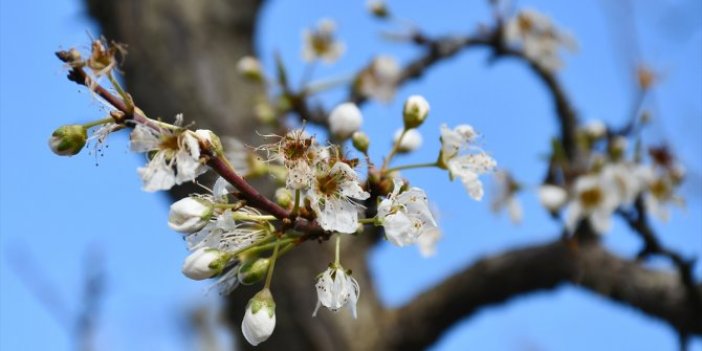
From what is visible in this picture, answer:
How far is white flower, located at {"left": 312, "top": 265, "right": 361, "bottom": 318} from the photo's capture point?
0.90 m

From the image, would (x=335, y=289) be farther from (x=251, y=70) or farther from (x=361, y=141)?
(x=251, y=70)

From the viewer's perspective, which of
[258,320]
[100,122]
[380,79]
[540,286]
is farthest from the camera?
[380,79]

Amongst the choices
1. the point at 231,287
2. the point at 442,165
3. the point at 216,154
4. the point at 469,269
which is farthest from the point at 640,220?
the point at 216,154

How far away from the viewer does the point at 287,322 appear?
7.40 ft

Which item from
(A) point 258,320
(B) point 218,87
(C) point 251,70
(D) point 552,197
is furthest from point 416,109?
(B) point 218,87

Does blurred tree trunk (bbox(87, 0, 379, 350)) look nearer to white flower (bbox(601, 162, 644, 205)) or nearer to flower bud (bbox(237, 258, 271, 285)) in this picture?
white flower (bbox(601, 162, 644, 205))

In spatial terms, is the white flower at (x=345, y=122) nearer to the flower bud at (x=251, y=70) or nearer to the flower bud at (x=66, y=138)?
the flower bud at (x=66, y=138)

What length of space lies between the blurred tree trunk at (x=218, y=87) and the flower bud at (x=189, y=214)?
1292 mm

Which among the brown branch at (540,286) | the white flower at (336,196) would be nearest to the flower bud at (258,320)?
the white flower at (336,196)

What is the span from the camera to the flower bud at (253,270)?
3.00 ft

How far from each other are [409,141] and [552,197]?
0.92 metres

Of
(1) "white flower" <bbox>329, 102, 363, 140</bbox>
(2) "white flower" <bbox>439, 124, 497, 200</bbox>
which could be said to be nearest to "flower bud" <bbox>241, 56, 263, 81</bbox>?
(1) "white flower" <bbox>329, 102, 363, 140</bbox>

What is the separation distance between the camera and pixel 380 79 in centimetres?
244

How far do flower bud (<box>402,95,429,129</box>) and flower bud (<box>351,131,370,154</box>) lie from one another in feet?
0.33
